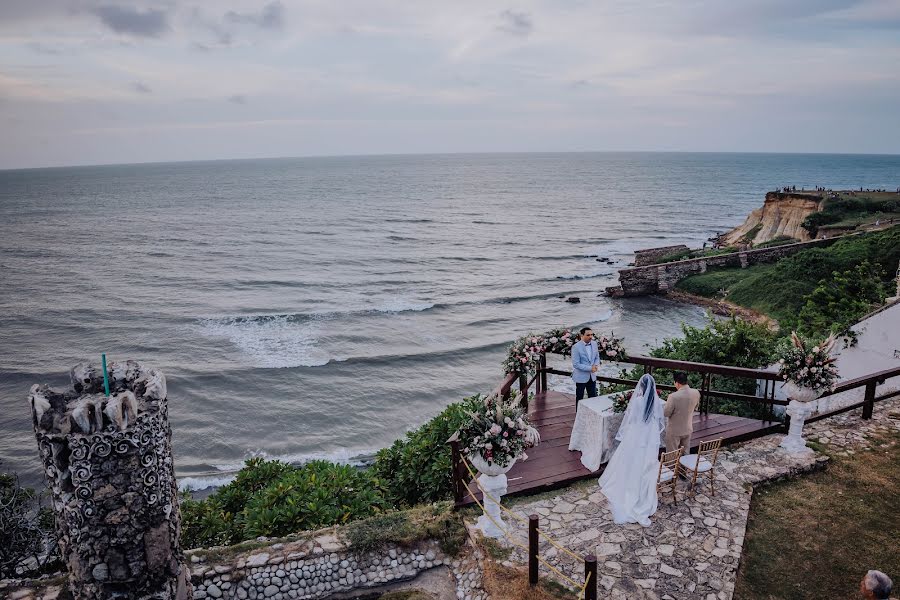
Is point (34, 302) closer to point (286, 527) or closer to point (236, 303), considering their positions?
point (236, 303)

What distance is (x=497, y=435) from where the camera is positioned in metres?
8.00

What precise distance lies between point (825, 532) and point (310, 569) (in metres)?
7.64

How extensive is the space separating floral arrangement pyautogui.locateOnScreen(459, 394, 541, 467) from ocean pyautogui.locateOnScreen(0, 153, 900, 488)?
13116 millimetres

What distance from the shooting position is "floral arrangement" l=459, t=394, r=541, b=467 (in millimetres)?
8016

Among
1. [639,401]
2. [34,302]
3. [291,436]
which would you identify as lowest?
[291,436]

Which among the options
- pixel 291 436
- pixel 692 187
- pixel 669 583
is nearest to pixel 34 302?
pixel 291 436

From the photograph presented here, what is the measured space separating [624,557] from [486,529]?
6.46 feet

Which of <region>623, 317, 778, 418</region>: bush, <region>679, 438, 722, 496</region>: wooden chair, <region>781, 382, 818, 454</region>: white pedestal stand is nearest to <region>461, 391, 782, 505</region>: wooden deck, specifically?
<region>781, 382, 818, 454</region>: white pedestal stand

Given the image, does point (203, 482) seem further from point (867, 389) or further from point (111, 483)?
point (867, 389)

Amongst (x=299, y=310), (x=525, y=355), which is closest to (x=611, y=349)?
(x=525, y=355)

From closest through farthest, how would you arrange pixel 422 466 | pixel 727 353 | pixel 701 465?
pixel 701 465
pixel 422 466
pixel 727 353

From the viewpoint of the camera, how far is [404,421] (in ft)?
76.4

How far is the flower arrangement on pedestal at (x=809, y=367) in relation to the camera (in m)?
9.95

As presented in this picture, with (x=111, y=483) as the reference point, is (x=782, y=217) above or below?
above
